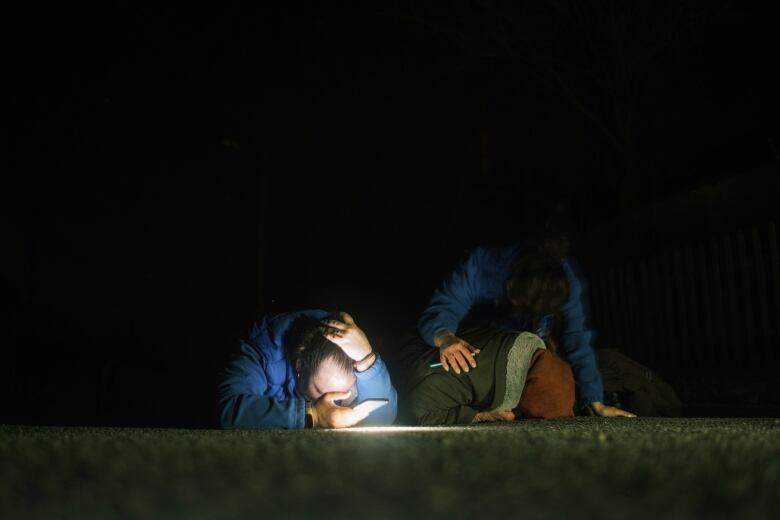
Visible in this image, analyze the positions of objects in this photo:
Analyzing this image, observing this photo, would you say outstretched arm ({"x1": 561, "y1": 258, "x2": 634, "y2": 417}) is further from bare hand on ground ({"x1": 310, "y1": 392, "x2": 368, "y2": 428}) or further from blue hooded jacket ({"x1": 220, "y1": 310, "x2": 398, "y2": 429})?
bare hand on ground ({"x1": 310, "y1": 392, "x2": 368, "y2": 428})

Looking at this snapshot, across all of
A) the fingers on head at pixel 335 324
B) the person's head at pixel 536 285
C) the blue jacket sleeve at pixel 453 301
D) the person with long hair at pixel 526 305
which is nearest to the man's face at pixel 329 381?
the fingers on head at pixel 335 324

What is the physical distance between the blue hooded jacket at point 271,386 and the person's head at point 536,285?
0.89 m

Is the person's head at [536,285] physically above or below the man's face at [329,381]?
above

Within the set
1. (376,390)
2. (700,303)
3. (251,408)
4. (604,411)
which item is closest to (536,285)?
(604,411)

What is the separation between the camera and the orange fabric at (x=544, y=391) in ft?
12.7

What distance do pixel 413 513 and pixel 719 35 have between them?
892cm

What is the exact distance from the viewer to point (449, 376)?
3.77 m

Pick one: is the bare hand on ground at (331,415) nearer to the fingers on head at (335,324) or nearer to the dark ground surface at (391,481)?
the fingers on head at (335,324)

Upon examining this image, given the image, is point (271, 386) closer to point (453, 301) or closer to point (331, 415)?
point (331, 415)

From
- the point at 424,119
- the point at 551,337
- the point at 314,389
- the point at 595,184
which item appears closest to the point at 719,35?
the point at 595,184

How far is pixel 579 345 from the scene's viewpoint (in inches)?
170

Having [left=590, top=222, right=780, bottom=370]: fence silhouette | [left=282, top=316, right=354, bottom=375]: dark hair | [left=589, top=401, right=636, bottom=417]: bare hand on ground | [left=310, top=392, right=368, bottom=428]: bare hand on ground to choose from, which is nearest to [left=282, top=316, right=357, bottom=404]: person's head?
[left=282, top=316, right=354, bottom=375]: dark hair

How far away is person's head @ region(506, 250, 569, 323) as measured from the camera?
396cm

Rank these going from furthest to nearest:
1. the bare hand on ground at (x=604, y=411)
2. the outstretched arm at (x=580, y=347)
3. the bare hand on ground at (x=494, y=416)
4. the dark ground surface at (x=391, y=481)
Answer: the outstretched arm at (x=580, y=347), the bare hand on ground at (x=604, y=411), the bare hand on ground at (x=494, y=416), the dark ground surface at (x=391, y=481)
